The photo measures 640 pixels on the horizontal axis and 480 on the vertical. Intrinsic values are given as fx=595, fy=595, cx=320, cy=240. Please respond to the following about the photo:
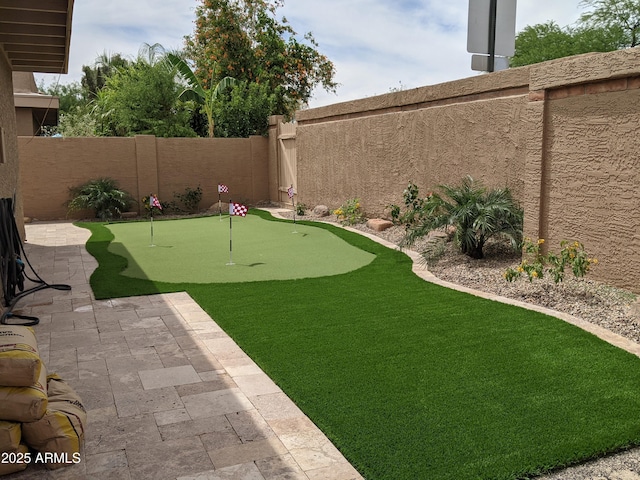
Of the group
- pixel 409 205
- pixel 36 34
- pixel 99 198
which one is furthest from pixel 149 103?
pixel 36 34

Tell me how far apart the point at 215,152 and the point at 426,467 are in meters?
16.8

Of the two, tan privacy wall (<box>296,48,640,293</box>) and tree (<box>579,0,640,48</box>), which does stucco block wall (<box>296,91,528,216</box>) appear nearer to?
tan privacy wall (<box>296,48,640,293</box>)

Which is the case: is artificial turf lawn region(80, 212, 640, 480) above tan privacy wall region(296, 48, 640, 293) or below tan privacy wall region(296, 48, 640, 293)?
below

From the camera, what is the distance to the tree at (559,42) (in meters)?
29.3

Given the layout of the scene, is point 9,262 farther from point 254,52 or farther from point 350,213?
point 254,52

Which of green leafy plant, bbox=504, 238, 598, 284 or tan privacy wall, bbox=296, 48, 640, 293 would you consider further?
green leafy plant, bbox=504, 238, 598, 284

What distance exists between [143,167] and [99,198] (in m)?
1.89

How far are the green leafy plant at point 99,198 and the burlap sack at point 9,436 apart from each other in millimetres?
14044

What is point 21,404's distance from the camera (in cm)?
364

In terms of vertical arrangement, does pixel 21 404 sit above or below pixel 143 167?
below

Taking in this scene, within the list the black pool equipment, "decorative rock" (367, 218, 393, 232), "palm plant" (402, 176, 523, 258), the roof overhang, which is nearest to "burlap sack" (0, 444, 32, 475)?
the black pool equipment

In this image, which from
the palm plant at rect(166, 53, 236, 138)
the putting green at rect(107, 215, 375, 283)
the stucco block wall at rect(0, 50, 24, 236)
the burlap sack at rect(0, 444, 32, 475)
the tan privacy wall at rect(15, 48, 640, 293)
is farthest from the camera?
the palm plant at rect(166, 53, 236, 138)

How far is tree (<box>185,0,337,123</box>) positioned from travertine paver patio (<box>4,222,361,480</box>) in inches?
726

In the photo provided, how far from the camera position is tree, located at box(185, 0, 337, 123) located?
25000 mm
